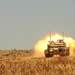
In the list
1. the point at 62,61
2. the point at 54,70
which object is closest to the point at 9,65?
the point at 54,70

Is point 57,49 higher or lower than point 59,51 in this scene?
higher

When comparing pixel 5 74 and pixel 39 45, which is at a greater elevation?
pixel 39 45

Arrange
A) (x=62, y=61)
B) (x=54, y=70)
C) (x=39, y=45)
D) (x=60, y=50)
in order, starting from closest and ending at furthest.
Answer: (x=54, y=70)
(x=62, y=61)
(x=60, y=50)
(x=39, y=45)

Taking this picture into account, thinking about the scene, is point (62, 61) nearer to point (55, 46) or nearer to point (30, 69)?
point (30, 69)

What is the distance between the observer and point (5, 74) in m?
17.0

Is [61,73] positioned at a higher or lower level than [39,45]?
lower

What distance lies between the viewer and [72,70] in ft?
A: 60.0

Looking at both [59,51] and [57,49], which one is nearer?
[57,49]

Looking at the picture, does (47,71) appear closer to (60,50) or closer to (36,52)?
(60,50)

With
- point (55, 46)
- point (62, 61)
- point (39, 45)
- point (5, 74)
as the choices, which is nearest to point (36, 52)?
point (39, 45)

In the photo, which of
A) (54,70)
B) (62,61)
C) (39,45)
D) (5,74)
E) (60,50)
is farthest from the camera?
(39,45)

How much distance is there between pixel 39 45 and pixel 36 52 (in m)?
2.66

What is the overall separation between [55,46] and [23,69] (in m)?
39.2

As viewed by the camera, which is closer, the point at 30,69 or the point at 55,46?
the point at 30,69
